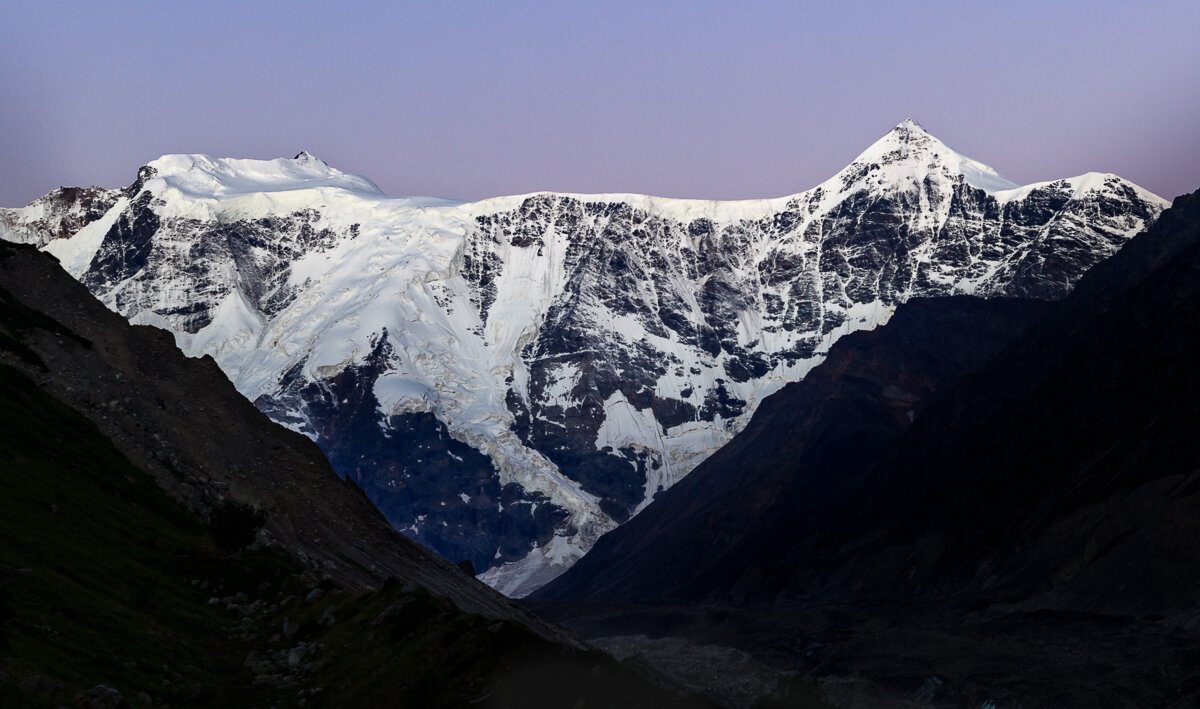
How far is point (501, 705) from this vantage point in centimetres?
3294

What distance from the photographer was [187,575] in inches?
2029

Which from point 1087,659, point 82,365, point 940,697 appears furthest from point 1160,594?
point 82,365

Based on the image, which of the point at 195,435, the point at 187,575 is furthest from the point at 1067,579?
the point at 187,575

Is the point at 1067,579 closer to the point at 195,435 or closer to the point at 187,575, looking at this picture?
the point at 195,435

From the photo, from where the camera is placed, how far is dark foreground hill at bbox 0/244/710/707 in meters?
33.7

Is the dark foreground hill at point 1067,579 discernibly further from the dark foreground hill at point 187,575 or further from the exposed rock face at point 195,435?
the dark foreground hill at point 187,575

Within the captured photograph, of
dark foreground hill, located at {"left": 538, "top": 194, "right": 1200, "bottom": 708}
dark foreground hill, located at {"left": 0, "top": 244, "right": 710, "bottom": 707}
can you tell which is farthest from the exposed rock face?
dark foreground hill, located at {"left": 538, "top": 194, "right": 1200, "bottom": 708}

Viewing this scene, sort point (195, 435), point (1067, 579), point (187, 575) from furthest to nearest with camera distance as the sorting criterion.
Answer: point (1067, 579) → point (195, 435) → point (187, 575)

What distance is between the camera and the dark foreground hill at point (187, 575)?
1325 inches

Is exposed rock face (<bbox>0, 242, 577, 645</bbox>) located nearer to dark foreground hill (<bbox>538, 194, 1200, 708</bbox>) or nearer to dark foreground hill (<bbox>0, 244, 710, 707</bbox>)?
dark foreground hill (<bbox>0, 244, 710, 707</bbox>)

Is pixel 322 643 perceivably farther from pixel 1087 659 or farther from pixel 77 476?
pixel 1087 659

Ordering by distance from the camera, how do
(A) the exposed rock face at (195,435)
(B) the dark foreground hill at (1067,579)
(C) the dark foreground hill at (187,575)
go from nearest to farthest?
(C) the dark foreground hill at (187,575)
(A) the exposed rock face at (195,435)
(B) the dark foreground hill at (1067,579)

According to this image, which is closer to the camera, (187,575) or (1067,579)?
(187,575)

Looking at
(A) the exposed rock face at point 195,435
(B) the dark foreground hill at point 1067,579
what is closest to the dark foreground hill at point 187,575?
(A) the exposed rock face at point 195,435
